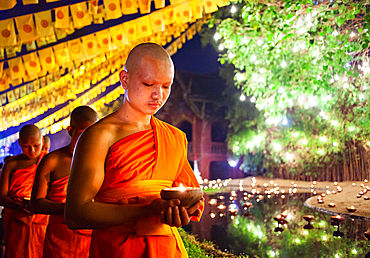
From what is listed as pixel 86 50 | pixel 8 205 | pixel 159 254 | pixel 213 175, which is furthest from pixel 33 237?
pixel 213 175

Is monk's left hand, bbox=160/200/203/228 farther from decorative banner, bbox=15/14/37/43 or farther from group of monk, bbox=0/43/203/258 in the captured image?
decorative banner, bbox=15/14/37/43

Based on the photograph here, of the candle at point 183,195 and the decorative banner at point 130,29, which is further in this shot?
the decorative banner at point 130,29

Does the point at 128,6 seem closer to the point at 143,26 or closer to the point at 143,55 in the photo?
the point at 143,26

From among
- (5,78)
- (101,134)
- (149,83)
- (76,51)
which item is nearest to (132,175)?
(101,134)

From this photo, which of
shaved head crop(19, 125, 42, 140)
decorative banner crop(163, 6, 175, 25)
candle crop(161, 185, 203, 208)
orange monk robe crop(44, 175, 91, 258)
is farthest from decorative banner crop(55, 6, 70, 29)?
candle crop(161, 185, 203, 208)

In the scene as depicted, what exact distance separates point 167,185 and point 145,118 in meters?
0.35

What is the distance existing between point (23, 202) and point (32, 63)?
9.59ft

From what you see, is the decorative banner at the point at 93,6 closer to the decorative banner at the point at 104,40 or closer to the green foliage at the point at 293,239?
the decorative banner at the point at 104,40

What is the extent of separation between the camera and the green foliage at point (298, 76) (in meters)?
5.95

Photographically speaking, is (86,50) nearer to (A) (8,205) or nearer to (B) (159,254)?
(A) (8,205)

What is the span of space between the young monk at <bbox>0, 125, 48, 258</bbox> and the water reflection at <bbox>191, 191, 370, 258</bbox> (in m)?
3.41

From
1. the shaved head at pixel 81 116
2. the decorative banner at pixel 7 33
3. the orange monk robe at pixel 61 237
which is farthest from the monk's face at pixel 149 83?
the decorative banner at pixel 7 33

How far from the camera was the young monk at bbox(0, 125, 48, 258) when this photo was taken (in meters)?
3.49

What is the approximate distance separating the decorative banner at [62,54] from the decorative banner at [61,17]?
872 millimetres
